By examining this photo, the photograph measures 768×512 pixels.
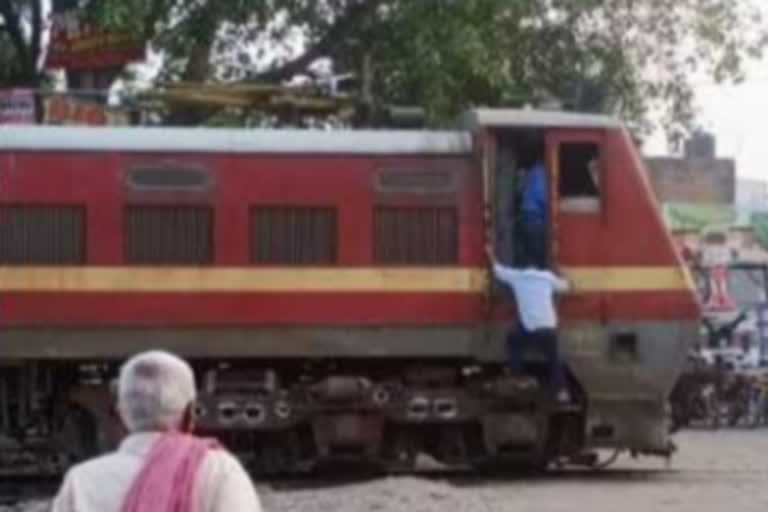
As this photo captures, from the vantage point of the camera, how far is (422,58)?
22828mm

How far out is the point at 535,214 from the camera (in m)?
17.2

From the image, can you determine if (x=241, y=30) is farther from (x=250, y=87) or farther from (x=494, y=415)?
(x=494, y=415)

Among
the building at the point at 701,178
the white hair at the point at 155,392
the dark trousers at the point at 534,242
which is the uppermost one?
the building at the point at 701,178

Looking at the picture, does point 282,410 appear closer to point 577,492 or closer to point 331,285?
point 331,285

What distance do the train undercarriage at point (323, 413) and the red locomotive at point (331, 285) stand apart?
0.06 ft

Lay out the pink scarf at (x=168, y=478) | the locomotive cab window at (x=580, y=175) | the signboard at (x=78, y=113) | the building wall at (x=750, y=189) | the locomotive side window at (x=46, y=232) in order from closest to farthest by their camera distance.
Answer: the pink scarf at (x=168, y=478) → the locomotive side window at (x=46, y=232) → the locomotive cab window at (x=580, y=175) → the signboard at (x=78, y=113) → the building wall at (x=750, y=189)

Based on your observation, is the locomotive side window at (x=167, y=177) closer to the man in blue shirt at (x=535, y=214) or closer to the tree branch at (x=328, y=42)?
the man in blue shirt at (x=535, y=214)

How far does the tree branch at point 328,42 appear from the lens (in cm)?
2353

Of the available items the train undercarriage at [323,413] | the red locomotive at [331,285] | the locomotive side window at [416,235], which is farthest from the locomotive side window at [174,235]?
the locomotive side window at [416,235]

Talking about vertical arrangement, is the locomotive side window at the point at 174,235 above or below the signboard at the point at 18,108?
below

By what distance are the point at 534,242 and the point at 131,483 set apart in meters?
12.3

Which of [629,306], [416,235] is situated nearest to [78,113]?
[416,235]

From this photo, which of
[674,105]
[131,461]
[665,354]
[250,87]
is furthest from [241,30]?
[131,461]

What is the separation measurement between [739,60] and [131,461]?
22246mm
